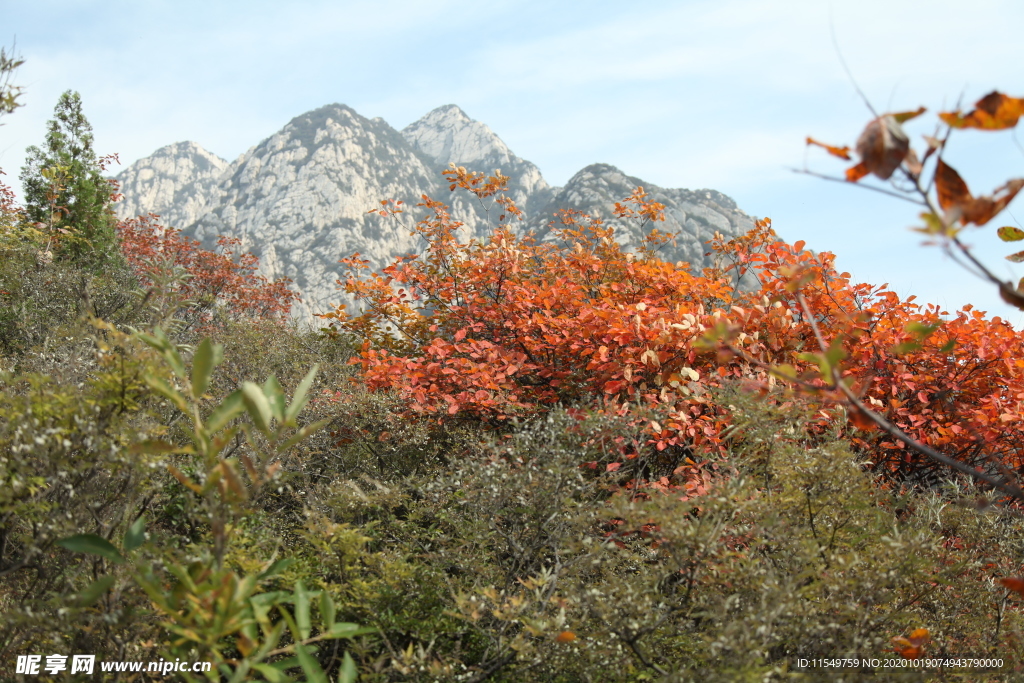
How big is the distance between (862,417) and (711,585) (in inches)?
39.1

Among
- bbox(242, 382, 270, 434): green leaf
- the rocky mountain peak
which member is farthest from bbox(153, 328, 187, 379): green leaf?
the rocky mountain peak

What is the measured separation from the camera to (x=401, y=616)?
2.29m

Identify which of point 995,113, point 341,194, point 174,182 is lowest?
point 995,113

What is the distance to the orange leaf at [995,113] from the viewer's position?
0.96 meters

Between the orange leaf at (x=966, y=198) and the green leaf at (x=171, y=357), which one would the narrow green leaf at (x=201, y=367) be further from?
the orange leaf at (x=966, y=198)

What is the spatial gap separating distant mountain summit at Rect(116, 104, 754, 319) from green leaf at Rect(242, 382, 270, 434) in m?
41.7

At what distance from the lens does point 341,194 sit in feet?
218

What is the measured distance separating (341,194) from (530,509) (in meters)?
69.1

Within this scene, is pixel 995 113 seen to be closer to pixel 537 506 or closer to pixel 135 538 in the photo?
pixel 135 538

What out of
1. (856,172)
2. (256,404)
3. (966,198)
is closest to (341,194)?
(256,404)

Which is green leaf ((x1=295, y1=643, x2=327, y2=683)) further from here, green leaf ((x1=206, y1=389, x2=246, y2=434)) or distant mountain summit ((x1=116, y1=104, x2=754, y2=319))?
distant mountain summit ((x1=116, y1=104, x2=754, y2=319))

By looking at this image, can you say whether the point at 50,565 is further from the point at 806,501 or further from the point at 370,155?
the point at 370,155

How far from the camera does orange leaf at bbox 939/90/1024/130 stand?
0.96m

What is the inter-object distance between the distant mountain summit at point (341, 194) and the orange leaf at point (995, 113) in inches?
1641
